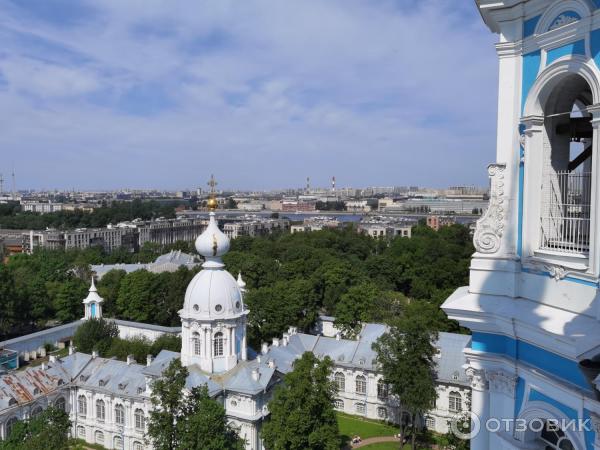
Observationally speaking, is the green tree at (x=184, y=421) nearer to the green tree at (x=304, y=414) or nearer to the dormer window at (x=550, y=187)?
the green tree at (x=304, y=414)

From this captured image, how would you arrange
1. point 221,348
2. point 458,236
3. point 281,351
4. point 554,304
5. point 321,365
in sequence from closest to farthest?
point 554,304 < point 321,365 < point 221,348 < point 281,351 < point 458,236

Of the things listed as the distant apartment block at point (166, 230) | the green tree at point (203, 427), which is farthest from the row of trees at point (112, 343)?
the distant apartment block at point (166, 230)

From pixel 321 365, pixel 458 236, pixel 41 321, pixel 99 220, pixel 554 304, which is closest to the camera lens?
pixel 554 304

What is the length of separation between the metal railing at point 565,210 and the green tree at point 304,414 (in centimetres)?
1417

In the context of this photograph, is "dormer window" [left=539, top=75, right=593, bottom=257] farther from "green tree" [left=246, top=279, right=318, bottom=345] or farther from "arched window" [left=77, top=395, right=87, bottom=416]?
"green tree" [left=246, top=279, right=318, bottom=345]

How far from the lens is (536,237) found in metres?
6.54

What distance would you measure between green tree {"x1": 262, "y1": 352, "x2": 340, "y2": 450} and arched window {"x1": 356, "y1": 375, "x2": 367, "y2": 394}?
9.24 m

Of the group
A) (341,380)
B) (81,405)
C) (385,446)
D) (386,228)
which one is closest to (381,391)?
(341,380)

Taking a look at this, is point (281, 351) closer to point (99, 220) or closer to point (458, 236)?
point (458, 236)

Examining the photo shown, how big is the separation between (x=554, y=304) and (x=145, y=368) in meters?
22.8

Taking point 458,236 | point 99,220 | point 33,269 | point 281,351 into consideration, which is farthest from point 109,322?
point 99,220

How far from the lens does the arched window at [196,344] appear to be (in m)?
24.3

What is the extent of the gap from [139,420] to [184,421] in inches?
339

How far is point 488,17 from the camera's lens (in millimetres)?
7098
